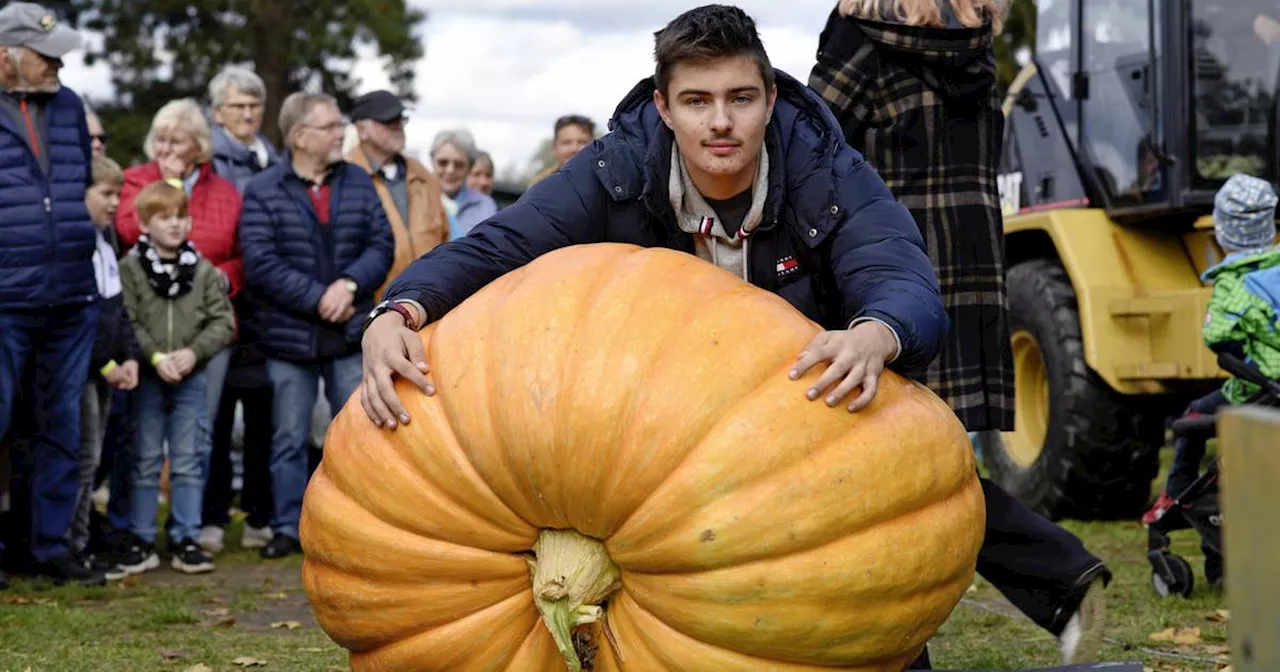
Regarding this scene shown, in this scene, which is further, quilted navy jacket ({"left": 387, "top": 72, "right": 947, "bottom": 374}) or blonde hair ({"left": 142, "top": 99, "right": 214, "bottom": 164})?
blonde hair ({"left": 142, "top": 99, "right": 214, "bottom": 164})

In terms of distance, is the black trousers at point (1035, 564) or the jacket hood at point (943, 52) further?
the jacket hood at point (943, 52)

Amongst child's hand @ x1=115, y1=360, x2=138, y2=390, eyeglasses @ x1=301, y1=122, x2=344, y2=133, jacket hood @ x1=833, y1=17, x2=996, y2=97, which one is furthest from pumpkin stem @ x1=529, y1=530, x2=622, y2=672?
eyeglasses @ x1=301, y1=122, x2=344, y2=133

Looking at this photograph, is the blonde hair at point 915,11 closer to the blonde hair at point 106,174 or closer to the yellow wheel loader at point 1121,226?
the yellow wheel loader at point 1121,226

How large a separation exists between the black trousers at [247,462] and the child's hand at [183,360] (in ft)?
2.66

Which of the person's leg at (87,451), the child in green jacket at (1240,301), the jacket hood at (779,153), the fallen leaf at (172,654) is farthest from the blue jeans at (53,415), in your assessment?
the child in green jacket at (1240,301)

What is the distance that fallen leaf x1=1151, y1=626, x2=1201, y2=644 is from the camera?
16.7 feet

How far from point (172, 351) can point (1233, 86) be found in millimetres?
4871

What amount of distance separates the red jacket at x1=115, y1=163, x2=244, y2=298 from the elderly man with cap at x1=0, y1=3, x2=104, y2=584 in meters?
1.11

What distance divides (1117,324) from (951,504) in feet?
16.8

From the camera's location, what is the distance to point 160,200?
7.15 metres

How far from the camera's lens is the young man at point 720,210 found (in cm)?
335

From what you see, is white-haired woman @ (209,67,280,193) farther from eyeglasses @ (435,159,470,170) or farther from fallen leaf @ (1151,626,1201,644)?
fallen leaf @ (1151,626,1201,644)

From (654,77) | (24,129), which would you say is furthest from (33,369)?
(654,77)

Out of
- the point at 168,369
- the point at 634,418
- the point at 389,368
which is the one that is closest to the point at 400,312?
the point at 389,368
